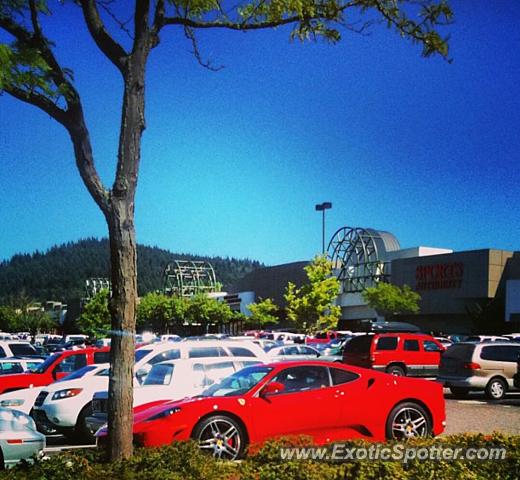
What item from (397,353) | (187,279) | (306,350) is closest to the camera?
(397,353)

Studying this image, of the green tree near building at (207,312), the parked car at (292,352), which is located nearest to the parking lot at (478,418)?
the parked car at (292,352)

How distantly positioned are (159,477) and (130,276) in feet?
6.00

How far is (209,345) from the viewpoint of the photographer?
615 inches

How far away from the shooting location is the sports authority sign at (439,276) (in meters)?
70.2

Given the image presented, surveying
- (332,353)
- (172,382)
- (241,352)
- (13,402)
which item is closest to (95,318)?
(332,353)

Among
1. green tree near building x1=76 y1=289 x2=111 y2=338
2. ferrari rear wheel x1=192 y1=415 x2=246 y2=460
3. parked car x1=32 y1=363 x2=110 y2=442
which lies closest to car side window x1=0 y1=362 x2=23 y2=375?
parked car x1=32 y1=363 x2=110 y2=442

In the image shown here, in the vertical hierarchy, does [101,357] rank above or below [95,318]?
below

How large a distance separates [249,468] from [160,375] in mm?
7229

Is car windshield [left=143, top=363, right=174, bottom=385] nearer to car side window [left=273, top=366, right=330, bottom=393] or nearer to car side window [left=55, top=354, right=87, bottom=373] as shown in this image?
car side window [left=273, top=366, right=330, bottom=393]

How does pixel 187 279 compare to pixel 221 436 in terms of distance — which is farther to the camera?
pixel 187 279

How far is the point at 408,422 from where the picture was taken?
11141 mm

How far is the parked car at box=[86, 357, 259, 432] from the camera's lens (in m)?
12.6

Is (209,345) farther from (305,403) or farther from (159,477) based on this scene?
(159,477)

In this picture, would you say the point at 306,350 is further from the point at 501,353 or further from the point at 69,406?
the point at 69,406
